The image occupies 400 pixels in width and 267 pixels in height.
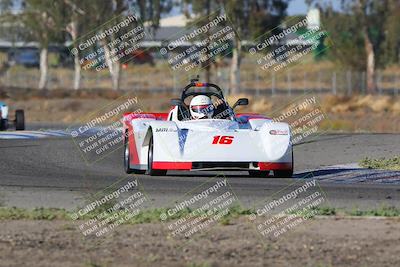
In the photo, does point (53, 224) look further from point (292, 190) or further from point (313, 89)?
point (313, 89)

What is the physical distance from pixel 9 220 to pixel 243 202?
328 centimetres

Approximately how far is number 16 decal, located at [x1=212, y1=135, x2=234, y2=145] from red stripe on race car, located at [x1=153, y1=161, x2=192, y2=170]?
53cm

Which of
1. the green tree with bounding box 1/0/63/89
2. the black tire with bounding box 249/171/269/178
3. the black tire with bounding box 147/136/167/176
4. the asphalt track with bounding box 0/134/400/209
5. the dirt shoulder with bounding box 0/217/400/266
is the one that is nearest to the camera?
the dirt shoulder with bounding box 0/217/400/266

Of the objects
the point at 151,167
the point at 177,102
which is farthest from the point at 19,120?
the point at 151,167

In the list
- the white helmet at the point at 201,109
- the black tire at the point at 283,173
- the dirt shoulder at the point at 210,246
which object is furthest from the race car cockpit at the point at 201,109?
the dirt shoulder at the point at 210,246

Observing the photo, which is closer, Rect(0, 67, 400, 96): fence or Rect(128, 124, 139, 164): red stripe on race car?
Rect(128, 124, 139, 164): red stripe on race car

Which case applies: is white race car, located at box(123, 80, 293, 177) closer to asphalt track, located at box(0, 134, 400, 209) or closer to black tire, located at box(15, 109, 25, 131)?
asphalt track, located at box(0, 134, 400, 209)

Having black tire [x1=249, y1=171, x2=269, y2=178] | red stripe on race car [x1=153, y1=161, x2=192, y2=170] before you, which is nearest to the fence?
black tire [x1=249, y1=171, x2=269, y2=178]

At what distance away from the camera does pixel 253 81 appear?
81938 mm

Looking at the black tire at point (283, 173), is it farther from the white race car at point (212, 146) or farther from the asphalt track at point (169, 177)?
the asphalt track at point (169, 177)

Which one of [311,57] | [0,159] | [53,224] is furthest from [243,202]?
[311,57]

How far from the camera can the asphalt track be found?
15773 mm

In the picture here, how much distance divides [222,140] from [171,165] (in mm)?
880

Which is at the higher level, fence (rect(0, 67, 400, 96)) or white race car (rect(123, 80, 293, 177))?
fence (rect(0, 67, 400, 96))
